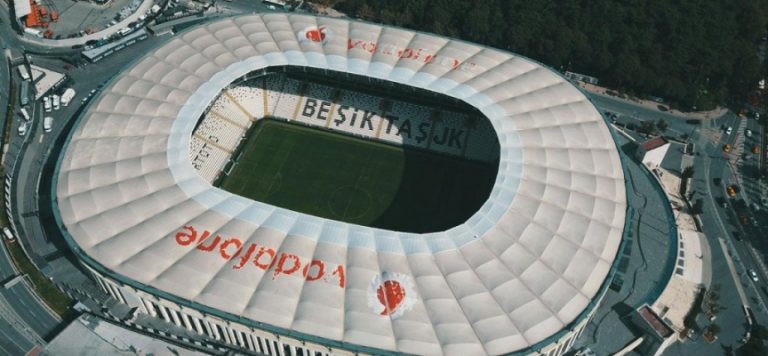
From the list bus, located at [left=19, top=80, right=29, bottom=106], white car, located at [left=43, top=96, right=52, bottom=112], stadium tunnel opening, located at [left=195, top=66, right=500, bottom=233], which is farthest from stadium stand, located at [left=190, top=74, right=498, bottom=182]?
bus, located at [left=19, top=80, right=29, bottom=106]

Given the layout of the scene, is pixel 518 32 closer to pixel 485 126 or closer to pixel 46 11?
pixel 485 126

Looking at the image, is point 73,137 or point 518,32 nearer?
point 73,137

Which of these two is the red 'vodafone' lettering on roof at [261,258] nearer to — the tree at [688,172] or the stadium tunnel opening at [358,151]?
the stadium tunnel opening at [358,151]

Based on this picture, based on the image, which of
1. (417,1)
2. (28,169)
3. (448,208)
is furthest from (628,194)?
(28,169)

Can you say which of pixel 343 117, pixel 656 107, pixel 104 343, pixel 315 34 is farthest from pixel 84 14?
pixel 656 107

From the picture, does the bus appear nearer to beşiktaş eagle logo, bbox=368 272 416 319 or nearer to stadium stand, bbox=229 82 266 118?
stadium stand, bbox=229 82 266 118

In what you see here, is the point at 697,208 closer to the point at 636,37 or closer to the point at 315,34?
the point at 636,37
